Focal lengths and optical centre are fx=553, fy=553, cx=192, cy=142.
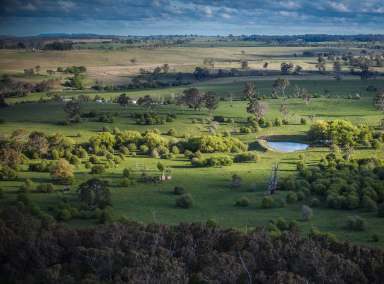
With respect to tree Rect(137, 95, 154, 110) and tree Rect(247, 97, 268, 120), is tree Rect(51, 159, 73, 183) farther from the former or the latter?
tree Rect(137, 95, 154, 110)

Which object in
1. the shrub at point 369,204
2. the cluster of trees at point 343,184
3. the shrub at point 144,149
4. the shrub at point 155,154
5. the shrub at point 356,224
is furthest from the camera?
the shrub at point 144,149

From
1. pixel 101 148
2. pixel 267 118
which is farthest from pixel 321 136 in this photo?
pixel 101 148

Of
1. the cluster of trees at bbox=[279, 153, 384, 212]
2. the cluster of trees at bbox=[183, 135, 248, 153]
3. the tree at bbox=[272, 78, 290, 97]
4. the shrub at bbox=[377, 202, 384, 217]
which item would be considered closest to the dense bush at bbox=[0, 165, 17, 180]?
the cluster of trees at bbox=[183, 135, 248, 153]

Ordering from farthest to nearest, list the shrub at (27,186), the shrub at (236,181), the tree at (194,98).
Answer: the tree at (194,98) < the shrub at (236,181) < the shrub at (27,186)

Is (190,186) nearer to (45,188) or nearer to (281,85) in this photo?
(45,188)

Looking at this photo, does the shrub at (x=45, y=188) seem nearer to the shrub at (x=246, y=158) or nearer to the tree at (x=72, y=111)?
the shrub at (x=246, y=158)

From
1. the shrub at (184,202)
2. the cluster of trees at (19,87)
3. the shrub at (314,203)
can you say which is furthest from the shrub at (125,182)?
the cluster of trees at (19,87)
